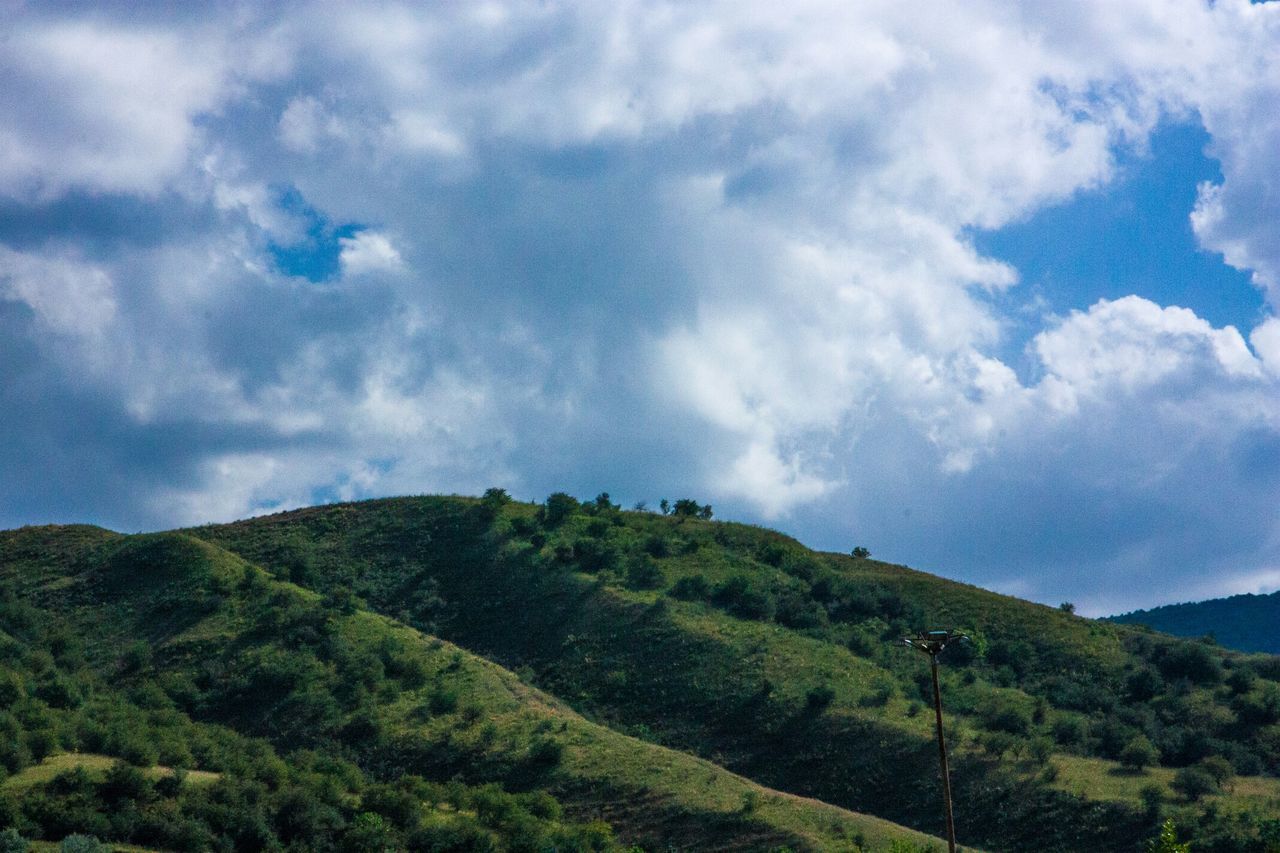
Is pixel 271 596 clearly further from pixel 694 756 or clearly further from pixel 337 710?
pixel 694 756

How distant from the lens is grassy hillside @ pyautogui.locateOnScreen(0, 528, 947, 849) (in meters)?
55.1

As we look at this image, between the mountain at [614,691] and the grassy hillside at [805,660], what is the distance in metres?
0.21

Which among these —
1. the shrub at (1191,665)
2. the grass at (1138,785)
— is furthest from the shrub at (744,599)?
the shrub at (1191,665)

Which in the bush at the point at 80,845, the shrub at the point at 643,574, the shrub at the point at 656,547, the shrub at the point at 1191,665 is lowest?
the bush at the point at 80,845

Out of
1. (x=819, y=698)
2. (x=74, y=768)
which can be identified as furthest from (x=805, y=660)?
(x=74, y=768)

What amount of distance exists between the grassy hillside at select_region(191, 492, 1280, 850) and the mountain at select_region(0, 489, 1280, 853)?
0.21m

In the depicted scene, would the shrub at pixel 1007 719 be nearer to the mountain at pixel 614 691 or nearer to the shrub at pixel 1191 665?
the mountain at pixel 614 691

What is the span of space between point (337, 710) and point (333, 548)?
33.1 m

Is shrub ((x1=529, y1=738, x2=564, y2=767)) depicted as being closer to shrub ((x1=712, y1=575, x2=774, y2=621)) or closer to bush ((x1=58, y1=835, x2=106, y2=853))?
bush ((x1=58, y1=835, x2=106, y2=853))

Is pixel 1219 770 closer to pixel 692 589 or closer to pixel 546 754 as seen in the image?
pixel 546 754

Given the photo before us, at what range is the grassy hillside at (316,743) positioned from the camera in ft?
181

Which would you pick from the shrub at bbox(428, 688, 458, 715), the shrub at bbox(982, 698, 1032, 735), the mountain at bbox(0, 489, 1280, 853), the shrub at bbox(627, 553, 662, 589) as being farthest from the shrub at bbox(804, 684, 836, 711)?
the shrub at bbox(428, 688, 458, 715)

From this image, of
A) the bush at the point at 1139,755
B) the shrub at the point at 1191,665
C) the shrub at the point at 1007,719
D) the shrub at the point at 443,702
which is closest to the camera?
the bush at the point at 1139,755

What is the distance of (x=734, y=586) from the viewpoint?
91188 millimetres
